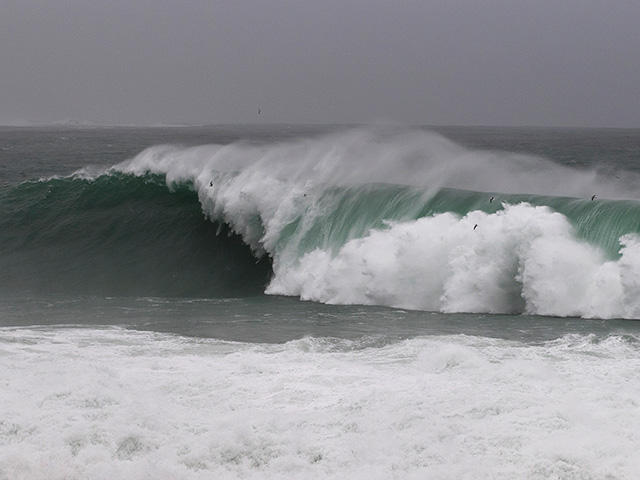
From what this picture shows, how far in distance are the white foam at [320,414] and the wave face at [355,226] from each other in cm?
453

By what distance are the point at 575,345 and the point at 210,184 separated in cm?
1404

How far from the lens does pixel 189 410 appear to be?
329 inches

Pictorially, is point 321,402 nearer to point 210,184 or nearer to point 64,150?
point 210,184

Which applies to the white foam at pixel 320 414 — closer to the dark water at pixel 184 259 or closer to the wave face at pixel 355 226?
the dark water at pixel 184 259

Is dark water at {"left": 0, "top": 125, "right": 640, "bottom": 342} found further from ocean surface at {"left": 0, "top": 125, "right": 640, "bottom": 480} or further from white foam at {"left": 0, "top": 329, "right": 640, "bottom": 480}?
white foam at {"left": 0, "top": 329, "right": 640, "bottom": 480}

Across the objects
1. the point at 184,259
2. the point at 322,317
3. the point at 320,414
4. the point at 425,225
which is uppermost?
the point at 425,225

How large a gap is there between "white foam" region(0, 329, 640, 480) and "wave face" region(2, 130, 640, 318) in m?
4.53

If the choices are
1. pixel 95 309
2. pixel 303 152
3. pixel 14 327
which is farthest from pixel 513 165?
pixel 14 327

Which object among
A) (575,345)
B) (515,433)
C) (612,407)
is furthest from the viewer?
(575,345)

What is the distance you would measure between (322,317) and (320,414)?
235 inches

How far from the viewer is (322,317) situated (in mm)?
14250

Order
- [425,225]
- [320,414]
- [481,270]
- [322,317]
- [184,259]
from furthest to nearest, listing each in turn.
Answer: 1. [184,259]
2. [425,225]
3. [481,270]
4. [322,317]
5. [320,414]

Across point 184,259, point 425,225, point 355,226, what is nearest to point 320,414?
point 425,225

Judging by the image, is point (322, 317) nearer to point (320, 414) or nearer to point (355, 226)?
point (355, 226)
